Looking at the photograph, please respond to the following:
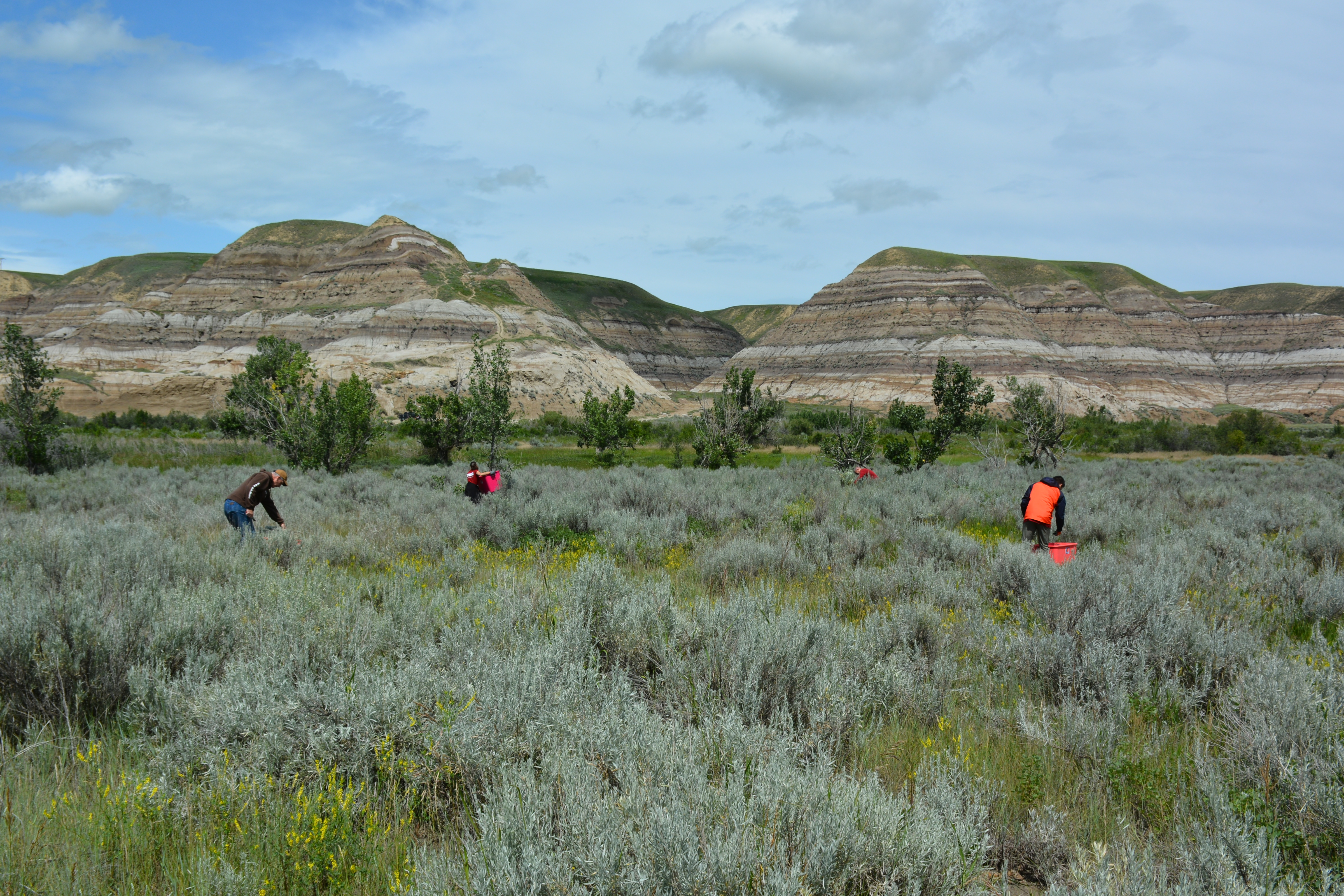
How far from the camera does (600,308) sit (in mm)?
137750

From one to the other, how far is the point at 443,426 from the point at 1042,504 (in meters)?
26.1

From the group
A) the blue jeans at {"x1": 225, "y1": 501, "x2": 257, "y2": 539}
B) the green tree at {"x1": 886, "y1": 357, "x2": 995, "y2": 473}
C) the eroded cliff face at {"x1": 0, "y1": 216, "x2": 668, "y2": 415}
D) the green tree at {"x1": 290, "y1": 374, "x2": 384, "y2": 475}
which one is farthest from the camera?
the eroded cliff face at {"x1": 0, "y1": 216, "x2": 668, "y2": 415}

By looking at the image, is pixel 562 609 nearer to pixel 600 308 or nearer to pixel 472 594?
pixel 472 594

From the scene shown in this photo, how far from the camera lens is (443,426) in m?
30.1

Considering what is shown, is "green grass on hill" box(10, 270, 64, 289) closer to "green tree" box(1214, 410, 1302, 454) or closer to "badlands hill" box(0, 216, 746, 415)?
"badlands hill" box(0, 216, 746, 415)

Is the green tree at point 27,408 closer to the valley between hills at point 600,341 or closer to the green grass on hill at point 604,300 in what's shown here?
the valley between hills at point 600,341

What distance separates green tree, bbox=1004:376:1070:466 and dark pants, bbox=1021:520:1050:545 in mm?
14889

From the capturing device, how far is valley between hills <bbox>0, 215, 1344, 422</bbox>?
66500 mm

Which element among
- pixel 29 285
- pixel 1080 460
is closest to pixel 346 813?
pixel 1080 460

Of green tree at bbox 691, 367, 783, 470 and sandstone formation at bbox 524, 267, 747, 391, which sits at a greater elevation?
sandstone formation at bbox 524, 267, 747, 391

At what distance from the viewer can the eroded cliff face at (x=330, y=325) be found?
209 ft

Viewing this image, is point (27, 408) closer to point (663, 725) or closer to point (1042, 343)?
point (663, 725)

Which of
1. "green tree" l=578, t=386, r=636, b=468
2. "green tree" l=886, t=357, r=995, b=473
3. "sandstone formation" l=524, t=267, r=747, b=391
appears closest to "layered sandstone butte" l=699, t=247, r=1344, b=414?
"sandstone formation" l=524, t=267, r=747, b=391

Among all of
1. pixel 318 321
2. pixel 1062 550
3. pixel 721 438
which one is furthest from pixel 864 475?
pixel 318 321
